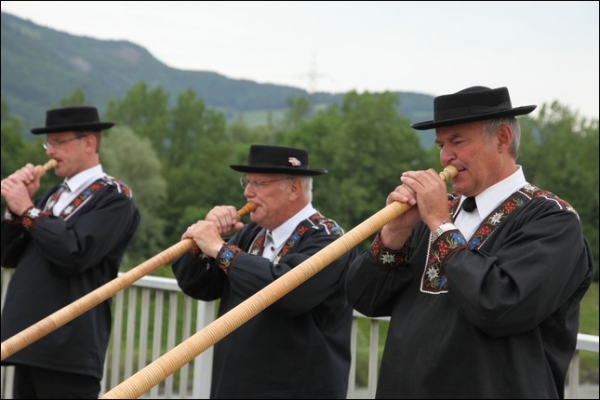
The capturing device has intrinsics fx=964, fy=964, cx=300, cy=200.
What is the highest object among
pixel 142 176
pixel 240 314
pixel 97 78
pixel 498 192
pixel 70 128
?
pixel 97 78

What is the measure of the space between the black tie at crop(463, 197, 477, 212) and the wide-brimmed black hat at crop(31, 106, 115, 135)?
7.79 feet

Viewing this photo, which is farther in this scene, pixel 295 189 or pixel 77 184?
pixel 77 184

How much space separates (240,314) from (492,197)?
777 mm

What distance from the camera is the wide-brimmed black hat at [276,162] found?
3.75m

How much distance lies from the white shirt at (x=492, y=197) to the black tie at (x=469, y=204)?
0.01 m

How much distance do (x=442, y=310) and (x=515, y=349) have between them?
222 millimetres

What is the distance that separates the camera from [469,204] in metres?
2.77

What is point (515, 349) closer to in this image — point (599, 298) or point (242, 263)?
point (242, 263)

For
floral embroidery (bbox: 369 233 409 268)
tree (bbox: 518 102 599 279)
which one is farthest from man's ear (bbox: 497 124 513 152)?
tree (bbox: 518 102 599 279)

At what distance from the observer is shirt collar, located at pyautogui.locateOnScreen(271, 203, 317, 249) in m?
3.76

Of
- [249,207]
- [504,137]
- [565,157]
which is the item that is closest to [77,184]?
[249,207]

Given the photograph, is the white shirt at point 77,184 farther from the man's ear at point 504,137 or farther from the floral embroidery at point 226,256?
the man's ear at point 504,137

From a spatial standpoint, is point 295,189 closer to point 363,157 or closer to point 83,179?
point 83,179

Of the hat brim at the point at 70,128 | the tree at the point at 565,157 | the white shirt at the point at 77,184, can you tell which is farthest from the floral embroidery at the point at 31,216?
the tree at the point at 565,157
